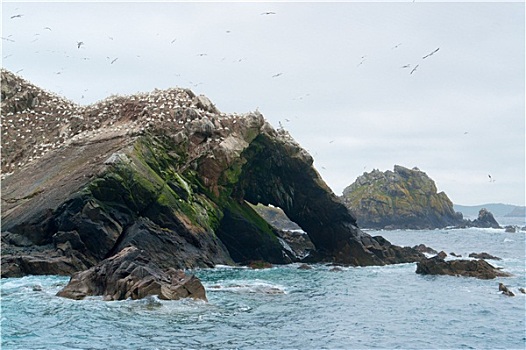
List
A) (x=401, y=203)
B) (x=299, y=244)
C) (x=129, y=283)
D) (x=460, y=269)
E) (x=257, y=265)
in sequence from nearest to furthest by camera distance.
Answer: (x=129, y=283) < (x=460, y=269) < (x=257, y=265) < (x=299, y=244) < (x=401, y=203)

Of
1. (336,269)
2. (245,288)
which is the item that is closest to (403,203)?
(336,269)

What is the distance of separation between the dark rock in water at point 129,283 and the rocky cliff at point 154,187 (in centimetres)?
283

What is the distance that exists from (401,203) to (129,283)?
128937 mm

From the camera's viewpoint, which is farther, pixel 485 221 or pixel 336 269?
pixel 485 221

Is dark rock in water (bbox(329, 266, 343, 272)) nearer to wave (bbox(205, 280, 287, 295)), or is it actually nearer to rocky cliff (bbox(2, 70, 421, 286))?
rocky cliff (bbox(2, 70, 421, 286))

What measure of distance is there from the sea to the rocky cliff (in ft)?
15.1

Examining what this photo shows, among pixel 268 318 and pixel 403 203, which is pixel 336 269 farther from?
pixel 403 203

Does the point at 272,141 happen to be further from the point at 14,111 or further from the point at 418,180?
the point at 418,180

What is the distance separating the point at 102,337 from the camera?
19.5 meters

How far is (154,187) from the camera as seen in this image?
1578 inches

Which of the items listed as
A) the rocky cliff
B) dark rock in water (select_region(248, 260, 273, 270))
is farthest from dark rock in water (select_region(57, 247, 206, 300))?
dark rock in water (select_region(248, 260, 273, 270))

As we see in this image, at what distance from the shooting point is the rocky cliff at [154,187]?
3581cm

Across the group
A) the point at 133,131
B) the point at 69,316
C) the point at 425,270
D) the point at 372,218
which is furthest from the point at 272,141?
the point at 372,218

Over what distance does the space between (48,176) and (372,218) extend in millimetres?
114895
